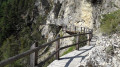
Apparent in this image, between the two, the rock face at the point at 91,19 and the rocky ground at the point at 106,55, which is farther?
the rock face at the point at 91,19

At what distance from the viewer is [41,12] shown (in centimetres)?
5494

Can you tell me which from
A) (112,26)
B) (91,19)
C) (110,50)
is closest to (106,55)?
(110,50)

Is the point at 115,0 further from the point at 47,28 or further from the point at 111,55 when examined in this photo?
the point at 47,28

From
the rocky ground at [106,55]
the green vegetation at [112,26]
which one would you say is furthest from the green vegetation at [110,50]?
the green vegetation at [112,26]

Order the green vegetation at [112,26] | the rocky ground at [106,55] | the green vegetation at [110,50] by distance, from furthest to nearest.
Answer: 1. the green vegetation at [112,26]
2. the green vegetation at [110,50]
3. the rocky ground at [106,55]

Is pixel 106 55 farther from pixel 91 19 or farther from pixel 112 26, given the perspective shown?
pixel 91 19

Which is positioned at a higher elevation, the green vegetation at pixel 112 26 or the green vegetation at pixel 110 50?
the green vegetation at pixel 112 26

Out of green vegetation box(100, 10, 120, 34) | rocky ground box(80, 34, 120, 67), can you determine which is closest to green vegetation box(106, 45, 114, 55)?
rocky ground box(80, 34, 120, 67)

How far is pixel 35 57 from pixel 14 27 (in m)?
61.1

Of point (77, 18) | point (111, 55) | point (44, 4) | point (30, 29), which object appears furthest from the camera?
point (30, 29)

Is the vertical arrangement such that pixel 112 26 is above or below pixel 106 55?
above

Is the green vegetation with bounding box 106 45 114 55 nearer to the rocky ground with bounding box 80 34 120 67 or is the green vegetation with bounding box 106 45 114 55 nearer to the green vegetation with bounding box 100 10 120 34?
the rocky ground with bounding box 80 34 120 67

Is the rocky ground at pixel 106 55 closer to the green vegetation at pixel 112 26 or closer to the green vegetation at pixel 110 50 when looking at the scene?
the green vegetation at pixel 110 50

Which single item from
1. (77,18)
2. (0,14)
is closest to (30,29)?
(0,14)
